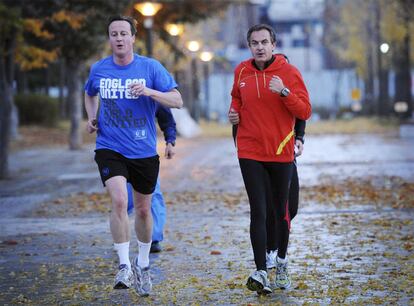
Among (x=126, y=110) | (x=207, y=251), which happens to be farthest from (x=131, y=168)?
(x=207, y=251)

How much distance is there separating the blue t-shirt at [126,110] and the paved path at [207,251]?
3.70 ft

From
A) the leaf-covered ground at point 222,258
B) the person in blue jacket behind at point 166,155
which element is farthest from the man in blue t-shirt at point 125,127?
the leaf-covered ground at point 222,258

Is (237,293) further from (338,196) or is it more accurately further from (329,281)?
(338,196)

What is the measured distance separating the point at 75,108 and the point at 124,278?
88.9ft

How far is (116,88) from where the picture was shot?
789 centimetres

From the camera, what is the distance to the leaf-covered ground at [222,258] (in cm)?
784

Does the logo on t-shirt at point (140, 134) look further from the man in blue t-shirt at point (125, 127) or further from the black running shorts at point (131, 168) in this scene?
the black running shorts at point (131, 168)

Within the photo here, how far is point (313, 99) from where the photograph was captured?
8231cm

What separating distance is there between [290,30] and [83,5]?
84.9 metres

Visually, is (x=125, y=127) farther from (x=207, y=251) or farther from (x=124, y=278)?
(x=207, y=251)

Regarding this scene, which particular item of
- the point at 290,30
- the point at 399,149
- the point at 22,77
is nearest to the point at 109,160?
the point at 399,149

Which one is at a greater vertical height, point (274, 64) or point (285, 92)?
point (274, 64)

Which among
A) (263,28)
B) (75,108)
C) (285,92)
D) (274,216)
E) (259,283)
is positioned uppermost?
(263,28)

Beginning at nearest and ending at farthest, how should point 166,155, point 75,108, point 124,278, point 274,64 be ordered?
1. point 124,278
2. point 274,64
3. point 166,155
4. point 75,108
